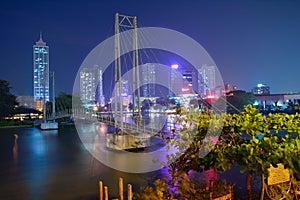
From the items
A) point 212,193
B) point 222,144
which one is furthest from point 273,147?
point 212,193

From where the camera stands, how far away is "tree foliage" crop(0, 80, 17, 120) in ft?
105

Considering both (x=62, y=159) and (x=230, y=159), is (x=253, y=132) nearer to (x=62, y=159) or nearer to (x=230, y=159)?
(x=230, y=159)

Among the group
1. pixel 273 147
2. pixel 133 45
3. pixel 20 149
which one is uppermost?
pixel 133 45

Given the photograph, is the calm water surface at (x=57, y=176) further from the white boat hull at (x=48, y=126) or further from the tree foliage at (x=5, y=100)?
the tree foliage at (x=5, y=100)

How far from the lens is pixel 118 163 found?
9766 mm

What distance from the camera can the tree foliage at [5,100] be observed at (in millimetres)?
31938

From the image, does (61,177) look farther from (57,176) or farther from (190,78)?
(190,78)

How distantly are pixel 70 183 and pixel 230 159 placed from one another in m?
5.62

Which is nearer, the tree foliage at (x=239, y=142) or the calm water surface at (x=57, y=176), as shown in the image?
the tree foliage at (x=239, y=142)

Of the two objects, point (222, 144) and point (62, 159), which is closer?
point (222, 144)

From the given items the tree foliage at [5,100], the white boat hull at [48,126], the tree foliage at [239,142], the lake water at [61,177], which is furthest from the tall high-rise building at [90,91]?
the tree foliage at [239,142]

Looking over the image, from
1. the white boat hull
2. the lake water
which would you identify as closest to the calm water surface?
the lake water

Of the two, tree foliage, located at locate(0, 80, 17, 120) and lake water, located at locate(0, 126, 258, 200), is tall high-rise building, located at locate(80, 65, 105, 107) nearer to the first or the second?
tree foliage, located at locate(0, 80, 17, 120)

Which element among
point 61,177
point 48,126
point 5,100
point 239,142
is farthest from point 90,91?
point 239,142
